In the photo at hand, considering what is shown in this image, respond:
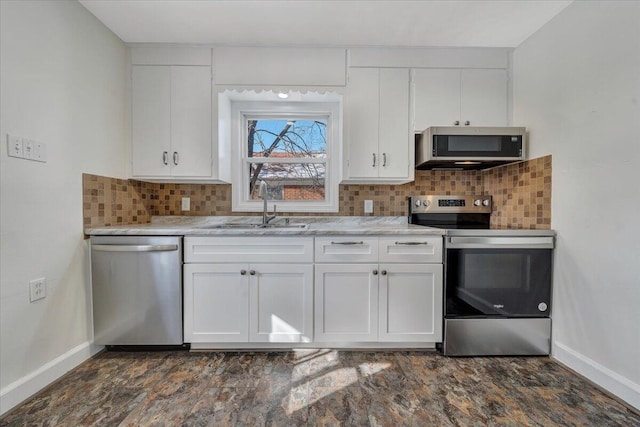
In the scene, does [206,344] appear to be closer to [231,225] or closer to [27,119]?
[231,225]

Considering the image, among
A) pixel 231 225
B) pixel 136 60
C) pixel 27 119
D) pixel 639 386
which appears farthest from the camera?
pixel 231 225

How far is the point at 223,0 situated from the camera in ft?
5.93

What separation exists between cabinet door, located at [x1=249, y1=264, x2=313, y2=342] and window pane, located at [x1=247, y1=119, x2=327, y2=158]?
1187 millimetres

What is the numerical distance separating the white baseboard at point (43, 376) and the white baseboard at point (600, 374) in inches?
126

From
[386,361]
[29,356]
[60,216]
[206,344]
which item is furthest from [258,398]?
[60,216]

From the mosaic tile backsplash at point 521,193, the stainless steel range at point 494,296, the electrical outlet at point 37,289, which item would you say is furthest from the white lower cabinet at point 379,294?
the electrical outlet at point 37,289

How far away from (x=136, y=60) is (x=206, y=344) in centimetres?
230

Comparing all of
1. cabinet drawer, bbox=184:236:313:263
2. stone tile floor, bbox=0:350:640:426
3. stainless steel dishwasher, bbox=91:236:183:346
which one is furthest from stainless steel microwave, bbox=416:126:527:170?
stainless steel dishwasher, bbox=91:236:183:346

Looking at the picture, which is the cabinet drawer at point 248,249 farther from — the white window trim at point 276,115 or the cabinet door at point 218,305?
the white window trim at point 276,115

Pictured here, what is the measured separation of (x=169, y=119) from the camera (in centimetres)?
231

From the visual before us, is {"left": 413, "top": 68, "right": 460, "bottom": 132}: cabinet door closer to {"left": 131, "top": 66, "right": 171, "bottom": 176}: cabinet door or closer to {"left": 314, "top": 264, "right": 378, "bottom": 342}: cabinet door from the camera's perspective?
{"left": 314, "top": 264, "right": 378, "bottom": 342}: cabinet door

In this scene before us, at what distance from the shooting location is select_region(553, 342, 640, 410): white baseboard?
1496 millimetres

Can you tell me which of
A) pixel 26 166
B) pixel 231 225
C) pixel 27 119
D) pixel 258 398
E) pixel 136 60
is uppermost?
pixel 136 60

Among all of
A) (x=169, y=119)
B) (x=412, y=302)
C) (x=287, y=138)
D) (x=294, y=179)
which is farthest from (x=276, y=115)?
(x=412, y=302)
